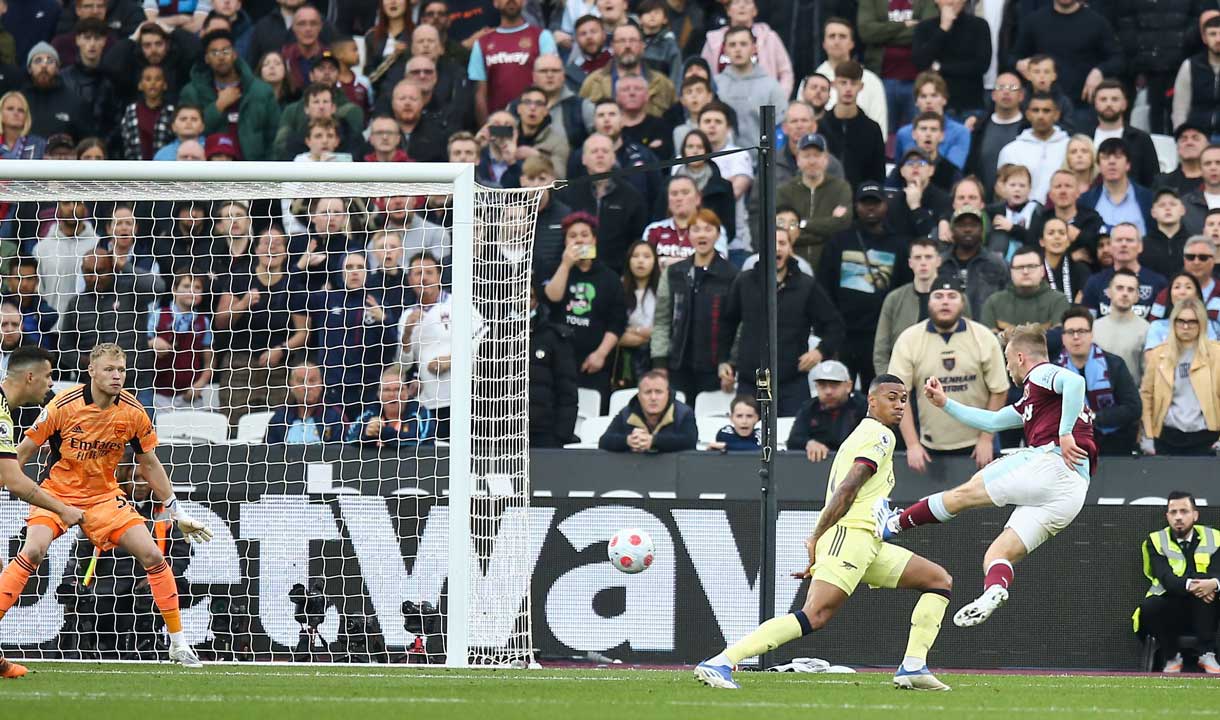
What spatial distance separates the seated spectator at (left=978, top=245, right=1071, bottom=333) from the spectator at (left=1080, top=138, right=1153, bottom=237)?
1283 mm

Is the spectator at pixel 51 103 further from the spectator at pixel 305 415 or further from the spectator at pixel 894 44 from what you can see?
the spectator at pixel 894 44

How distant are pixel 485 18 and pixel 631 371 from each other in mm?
4844

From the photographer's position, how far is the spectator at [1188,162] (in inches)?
567

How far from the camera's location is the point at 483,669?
10414 millimetres

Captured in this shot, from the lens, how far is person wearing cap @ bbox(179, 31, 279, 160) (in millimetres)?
15977

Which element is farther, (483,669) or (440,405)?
(440,405)

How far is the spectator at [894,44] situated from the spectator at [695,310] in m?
2.87

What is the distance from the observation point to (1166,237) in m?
13.7

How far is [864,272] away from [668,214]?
5.98ft

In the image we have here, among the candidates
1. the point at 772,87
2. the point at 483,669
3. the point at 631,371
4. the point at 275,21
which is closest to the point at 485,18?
the point at 275,21

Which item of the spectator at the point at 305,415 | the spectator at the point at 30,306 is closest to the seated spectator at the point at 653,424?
the spectator at the point at 305,415

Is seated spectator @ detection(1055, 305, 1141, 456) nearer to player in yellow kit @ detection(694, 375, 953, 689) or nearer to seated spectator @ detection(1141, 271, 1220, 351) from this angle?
seated spectator @ detection(1141, 271, 1220, 351)

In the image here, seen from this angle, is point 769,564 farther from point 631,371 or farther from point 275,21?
point 275,21

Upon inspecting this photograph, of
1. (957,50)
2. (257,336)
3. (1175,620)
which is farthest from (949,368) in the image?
A: (257,336)
